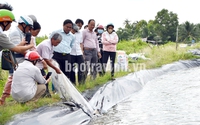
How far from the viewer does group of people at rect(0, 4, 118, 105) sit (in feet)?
13.3

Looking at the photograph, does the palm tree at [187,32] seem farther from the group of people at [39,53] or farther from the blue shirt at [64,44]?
the blue shirt at [64,44]

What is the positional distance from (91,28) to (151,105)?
7.75 ft

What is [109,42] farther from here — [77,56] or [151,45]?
[151,45]

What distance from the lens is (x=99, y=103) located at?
5.48 m

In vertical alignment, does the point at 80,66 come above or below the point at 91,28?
below

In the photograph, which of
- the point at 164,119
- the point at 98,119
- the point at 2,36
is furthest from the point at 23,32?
the point at 164,119

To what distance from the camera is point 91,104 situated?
5.29m

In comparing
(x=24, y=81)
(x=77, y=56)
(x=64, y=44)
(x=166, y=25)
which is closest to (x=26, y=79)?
(x=24, y=81)

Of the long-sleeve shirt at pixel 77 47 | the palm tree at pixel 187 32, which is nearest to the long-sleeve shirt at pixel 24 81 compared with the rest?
the long-sleeve shirt at pixel 77 47

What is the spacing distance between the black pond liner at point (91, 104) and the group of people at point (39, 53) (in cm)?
42

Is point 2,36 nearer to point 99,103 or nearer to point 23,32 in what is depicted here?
point 23,32

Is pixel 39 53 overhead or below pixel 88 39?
below

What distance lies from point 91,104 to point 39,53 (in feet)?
4.05

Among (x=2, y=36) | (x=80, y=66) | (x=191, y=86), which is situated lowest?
(x=191, y=86)
